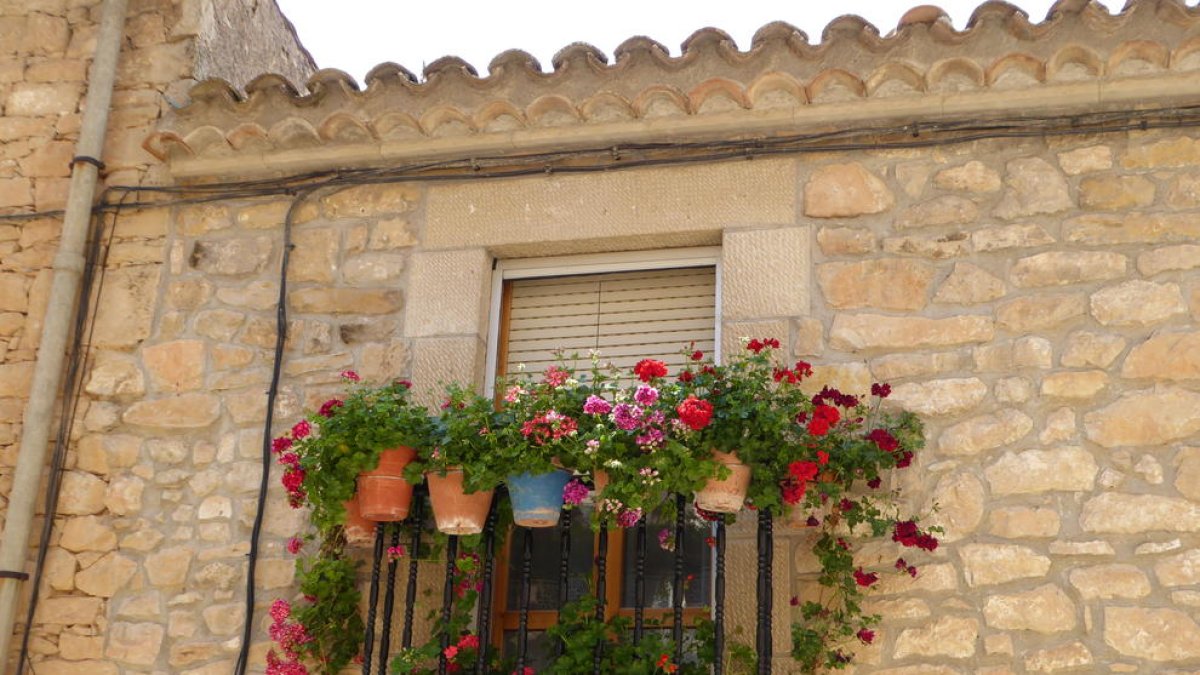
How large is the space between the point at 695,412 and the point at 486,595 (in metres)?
0.85

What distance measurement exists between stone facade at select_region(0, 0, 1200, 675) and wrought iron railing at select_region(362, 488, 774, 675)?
22 cm

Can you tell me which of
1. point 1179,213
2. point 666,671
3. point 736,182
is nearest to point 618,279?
point 736,182

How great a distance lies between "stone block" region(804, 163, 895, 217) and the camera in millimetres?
4656

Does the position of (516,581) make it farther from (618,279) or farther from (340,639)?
(618,279)

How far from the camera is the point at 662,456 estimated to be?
12.9 feet

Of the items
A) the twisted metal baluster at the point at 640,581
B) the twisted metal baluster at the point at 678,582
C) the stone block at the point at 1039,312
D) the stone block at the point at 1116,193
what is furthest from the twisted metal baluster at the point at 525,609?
the stone block at the point at 1116,193

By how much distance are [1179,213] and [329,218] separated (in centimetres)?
294

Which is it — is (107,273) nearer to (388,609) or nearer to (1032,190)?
(388,609)

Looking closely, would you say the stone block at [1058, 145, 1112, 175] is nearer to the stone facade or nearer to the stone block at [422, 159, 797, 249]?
the stone facade

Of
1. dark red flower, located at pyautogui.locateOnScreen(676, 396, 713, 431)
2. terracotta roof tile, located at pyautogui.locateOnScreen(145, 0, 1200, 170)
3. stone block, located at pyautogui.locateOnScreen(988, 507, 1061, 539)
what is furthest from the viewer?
terracotta roof tile, located at pyautogui.locateOnScreen(145, 0, 1200, 170)

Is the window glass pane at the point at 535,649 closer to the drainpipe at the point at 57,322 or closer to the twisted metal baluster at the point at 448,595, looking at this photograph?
the twisted metal baluster at the point at 448,595

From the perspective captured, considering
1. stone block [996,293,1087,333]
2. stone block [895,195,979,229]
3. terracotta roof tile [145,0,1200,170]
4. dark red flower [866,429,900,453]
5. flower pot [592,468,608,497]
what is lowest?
flower pot [592,468,608,497]

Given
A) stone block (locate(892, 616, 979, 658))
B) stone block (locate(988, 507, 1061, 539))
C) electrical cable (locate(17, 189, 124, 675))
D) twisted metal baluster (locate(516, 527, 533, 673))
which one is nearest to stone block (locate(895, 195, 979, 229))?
stone block (locate(988, 507, 1061, 539))

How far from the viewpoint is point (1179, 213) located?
440 cm
